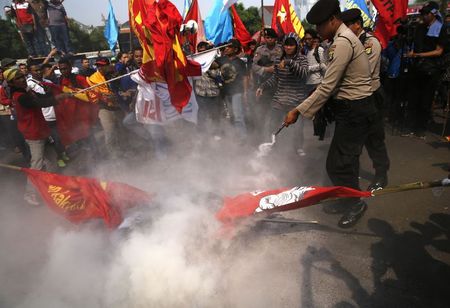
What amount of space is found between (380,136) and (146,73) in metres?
3.16

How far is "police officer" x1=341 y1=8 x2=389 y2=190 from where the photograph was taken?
3533 mm

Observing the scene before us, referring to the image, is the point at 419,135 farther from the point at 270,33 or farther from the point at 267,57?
the point at 270,33

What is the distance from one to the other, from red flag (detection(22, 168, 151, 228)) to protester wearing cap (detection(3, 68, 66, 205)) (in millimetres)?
1297

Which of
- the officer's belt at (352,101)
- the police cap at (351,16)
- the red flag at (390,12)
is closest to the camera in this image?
the officer's belt at (352,101)

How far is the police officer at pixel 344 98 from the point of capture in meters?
2.88

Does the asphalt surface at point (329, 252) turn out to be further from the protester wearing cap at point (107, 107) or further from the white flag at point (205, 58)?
the white flag at point (205, 58)

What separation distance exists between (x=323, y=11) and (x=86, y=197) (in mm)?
2834

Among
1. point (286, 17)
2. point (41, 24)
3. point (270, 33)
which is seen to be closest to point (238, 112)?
point (270, 33)

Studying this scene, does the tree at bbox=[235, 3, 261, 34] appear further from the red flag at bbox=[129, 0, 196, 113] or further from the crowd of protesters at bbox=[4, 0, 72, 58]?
the red flag at bbox=[129, 0, 196, 113]

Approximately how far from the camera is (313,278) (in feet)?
8.80

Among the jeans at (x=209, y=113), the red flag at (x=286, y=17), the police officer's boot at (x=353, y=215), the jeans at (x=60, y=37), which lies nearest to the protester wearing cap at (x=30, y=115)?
the jeans at (x=209, y=113)

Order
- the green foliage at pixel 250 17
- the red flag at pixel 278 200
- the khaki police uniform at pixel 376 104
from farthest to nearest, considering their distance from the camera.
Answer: the green foliage at pixel 250 17, the khaki police uniform at pixel 376 104, the red flag at pixel 278 200

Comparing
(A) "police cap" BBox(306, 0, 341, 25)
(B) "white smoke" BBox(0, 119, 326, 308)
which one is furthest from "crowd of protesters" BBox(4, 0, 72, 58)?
(A) "police cap" BBox(306, 0, 341, 25)

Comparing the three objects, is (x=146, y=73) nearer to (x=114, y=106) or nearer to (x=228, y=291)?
(x=114, y=106)
